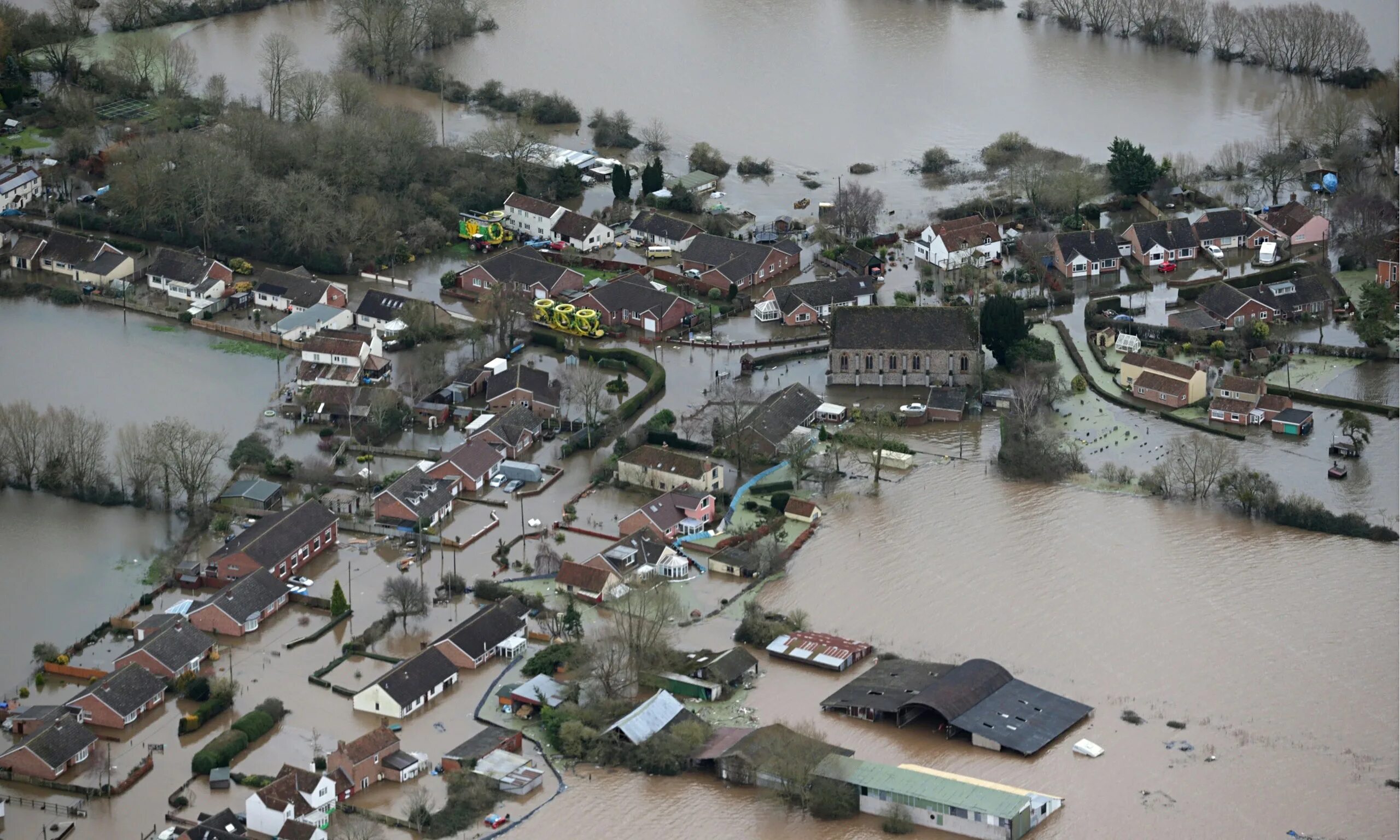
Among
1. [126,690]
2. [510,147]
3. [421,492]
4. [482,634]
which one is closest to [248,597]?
[126,690]

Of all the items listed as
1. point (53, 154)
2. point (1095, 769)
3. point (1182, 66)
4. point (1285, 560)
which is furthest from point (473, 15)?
point (1095, 769)

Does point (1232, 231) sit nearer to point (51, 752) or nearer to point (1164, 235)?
point (1164, 235)

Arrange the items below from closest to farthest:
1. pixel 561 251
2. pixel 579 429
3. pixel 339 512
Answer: pixel 339 512
pixel 579 429
pixel 561 251

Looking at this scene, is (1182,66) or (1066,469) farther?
(1182,66)

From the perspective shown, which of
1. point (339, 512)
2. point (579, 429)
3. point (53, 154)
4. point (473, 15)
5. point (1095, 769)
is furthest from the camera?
point (473, 15)

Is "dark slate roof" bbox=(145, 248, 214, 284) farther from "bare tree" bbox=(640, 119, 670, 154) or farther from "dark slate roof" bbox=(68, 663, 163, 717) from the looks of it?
"dark slate roof" bbox=(68, 663, 163, 717)

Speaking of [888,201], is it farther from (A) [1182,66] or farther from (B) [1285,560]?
(B) [1285,560]
